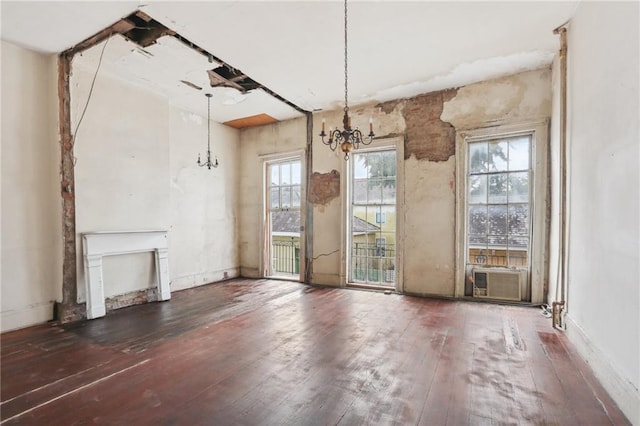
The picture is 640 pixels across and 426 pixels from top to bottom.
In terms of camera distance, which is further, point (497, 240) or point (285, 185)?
point (285, 185)

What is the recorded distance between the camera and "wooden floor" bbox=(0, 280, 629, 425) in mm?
1873

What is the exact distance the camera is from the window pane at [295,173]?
623 cm

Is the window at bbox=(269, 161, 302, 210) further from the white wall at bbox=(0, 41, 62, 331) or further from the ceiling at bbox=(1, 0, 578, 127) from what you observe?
the white wall at bbox=(0, 41, 62, 331)

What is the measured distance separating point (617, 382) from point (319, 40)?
3.93 metres

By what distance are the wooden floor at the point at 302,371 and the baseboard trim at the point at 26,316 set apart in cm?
16

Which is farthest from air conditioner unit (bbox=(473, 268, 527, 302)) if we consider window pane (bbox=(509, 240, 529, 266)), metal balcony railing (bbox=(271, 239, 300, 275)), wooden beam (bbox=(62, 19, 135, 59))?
wooden beam (bbox=(62, 19, 135, 59))

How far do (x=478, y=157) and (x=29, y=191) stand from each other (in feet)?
19.7

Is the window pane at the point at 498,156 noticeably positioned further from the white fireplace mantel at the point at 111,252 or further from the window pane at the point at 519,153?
the white fireplace mantel at the point at 111,252

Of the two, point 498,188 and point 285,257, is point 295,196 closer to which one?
point 285,257

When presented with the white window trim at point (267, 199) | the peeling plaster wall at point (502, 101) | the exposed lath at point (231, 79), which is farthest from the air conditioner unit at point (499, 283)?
the exposed lath at point (231, 79)

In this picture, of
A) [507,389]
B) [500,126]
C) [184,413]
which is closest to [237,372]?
[184,413]

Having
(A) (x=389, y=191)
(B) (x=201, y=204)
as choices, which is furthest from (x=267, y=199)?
(A) (x=389, y=191)

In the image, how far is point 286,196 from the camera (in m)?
6.37

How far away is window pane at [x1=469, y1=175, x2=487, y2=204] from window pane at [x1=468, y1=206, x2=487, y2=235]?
4.3 inches
